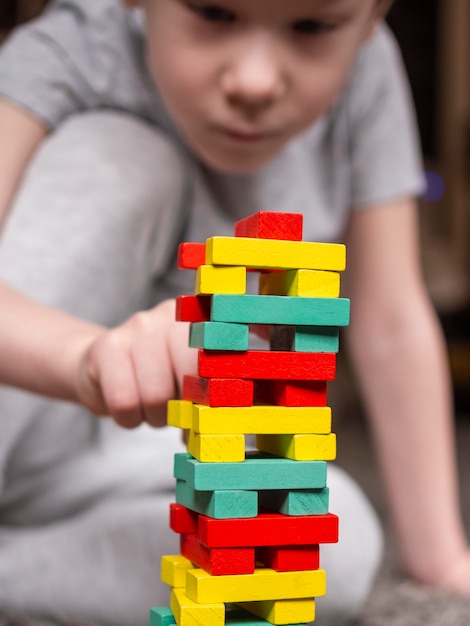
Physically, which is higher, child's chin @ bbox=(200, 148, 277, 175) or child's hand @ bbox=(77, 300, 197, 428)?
child's chin @ bbox=(200, 148, 277, 175)

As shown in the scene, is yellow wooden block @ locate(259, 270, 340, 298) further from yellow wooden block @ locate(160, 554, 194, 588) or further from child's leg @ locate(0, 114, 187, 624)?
child's leg @ locate(0, 114, 187, 624)

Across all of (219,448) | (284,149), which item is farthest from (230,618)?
(284,149)

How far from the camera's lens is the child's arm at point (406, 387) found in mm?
1104

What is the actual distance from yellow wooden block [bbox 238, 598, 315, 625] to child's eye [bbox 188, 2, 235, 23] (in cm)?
52

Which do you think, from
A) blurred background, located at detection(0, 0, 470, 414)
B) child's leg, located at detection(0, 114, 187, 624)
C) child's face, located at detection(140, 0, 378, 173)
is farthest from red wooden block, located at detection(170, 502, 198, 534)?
blurred background, located at detection(0, 0, 470, 414)

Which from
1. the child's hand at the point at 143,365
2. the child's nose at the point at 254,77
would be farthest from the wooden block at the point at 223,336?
the child's nose at the point at 254,77

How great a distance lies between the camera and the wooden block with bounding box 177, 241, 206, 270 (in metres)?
0.55

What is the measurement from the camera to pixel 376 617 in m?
0.90

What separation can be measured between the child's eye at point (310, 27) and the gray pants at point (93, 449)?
9.0 inches

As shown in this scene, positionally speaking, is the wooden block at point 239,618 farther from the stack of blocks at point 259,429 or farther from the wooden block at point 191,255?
the wooden block at point 191,255

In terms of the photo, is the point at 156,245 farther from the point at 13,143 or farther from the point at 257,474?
the point at 257,474

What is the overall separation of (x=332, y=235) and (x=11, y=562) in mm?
570

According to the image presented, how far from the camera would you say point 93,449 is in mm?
1051

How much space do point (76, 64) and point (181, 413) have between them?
63cm
